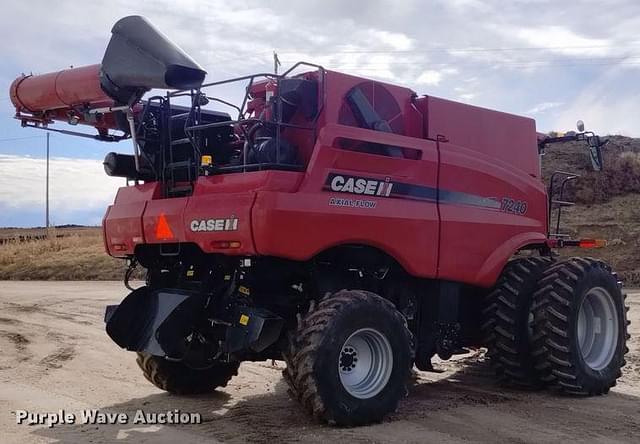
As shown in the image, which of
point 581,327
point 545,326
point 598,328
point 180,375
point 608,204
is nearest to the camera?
point 545,326

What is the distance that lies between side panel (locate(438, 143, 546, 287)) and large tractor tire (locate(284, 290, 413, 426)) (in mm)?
1127

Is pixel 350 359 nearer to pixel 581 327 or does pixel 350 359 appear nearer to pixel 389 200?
pixel 389 200

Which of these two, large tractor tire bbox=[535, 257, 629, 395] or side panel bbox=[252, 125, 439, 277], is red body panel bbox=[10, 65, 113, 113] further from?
large tractor tire bbox=[535, 257, 629, 395]

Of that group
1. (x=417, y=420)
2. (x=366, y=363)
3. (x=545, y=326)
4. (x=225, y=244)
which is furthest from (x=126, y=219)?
(x=545, y=326)

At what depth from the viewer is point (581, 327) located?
8203 millimetres

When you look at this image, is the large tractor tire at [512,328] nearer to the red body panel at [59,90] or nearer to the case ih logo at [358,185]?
the case ih logo at [358,185]

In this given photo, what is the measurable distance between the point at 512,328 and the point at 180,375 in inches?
132

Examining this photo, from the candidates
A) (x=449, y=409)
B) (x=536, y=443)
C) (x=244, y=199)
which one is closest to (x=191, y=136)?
(x=244, y=199)

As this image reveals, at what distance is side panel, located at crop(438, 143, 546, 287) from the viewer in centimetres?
728

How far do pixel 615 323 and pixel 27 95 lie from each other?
667cm

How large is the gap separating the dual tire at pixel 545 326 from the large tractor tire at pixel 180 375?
2.74 metres

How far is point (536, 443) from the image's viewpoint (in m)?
5.73

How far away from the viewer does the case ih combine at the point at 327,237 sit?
20.2ft

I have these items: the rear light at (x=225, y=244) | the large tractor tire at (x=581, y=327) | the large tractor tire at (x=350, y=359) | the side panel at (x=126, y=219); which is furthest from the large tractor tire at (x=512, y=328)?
the side panel at (x=126, y=219)
